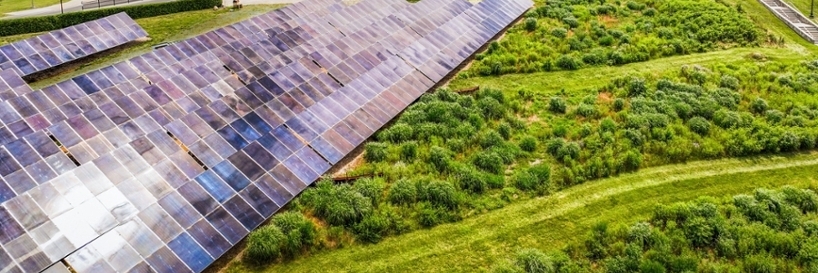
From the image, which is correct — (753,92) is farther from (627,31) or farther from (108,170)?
(108,170)

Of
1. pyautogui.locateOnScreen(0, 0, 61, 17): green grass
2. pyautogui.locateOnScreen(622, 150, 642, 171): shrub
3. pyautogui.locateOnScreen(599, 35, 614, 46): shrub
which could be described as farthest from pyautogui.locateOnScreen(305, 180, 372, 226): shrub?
pyautogui.locateOnScreen(0, 0, 61, 17): green grass

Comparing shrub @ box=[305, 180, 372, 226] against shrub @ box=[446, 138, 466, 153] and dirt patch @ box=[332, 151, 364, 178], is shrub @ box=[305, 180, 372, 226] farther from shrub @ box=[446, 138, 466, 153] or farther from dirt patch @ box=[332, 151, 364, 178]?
shrub @ box=[446, 138, 466, 153]

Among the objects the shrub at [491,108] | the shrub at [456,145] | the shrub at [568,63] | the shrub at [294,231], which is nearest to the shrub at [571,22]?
the shrub at [568,63]

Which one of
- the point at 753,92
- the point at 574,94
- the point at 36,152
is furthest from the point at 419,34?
the point at 36,152

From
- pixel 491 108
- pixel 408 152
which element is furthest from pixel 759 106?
pixel 408 152

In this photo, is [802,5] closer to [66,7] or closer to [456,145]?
[456,145]

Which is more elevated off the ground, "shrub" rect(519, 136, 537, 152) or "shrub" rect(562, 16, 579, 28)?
→ "shrub" rect(519, 136, 537, 152)

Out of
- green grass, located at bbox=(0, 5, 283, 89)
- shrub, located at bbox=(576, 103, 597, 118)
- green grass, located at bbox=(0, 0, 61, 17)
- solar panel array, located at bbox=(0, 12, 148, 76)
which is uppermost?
shrub, located at bbox=(576, 103, 597, 118)
